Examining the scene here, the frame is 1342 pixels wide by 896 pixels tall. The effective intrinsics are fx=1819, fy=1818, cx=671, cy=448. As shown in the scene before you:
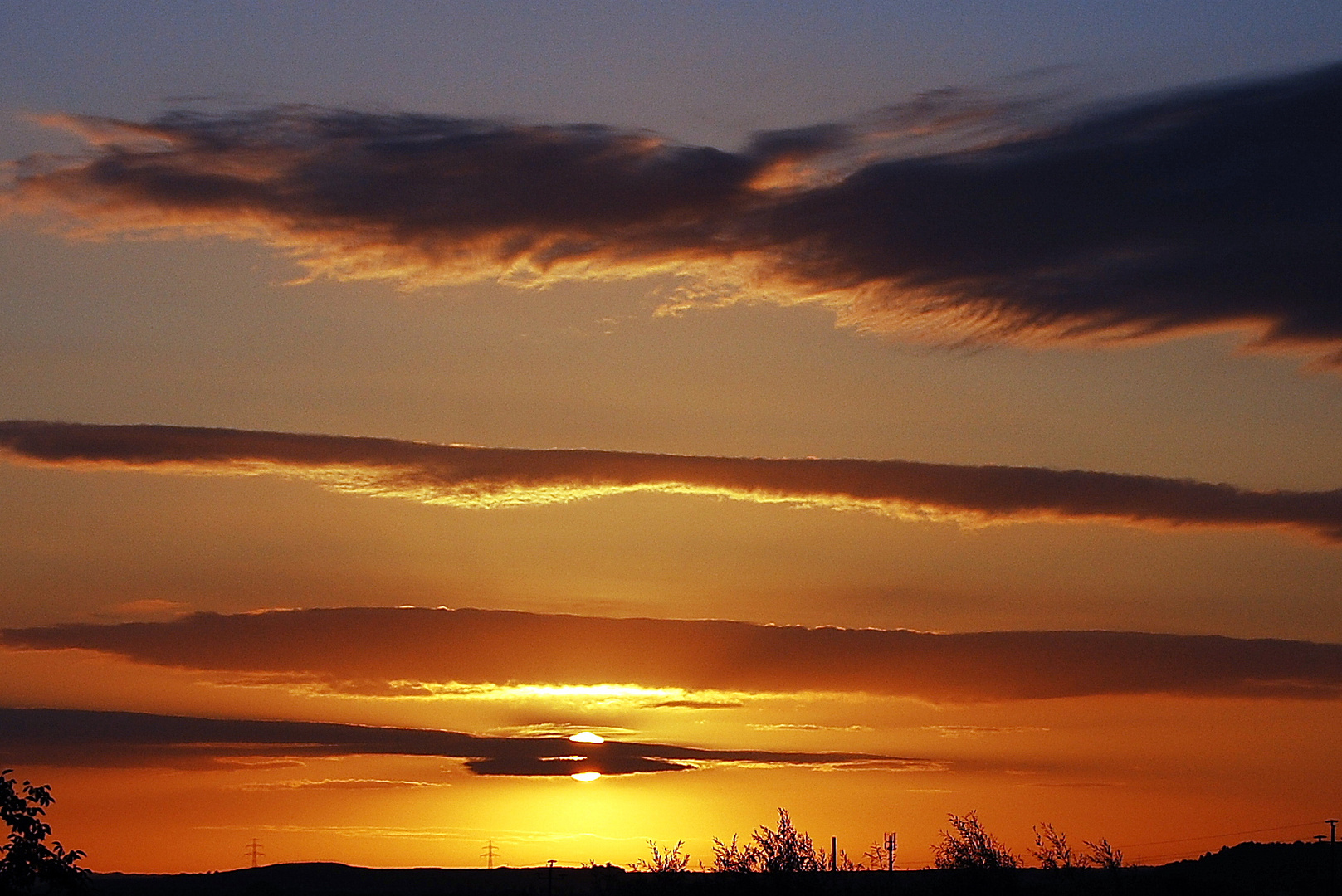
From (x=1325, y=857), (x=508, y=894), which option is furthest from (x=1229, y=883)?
(x=508, y=894)

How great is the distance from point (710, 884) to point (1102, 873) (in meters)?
28.3

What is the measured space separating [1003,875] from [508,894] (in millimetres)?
117685

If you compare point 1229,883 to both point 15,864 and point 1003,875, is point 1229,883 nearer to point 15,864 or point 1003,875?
point 1003,875

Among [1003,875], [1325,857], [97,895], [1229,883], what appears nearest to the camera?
[97,895]

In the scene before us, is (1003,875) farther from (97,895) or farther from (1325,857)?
(1325,857)

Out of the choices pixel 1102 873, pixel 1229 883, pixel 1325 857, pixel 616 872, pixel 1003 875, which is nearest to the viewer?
pixel 1003 875

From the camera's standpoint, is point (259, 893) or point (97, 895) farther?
point (259, 893)

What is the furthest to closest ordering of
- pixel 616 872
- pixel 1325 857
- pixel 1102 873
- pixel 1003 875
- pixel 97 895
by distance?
pixel 1325 857 < pixel 1102 873 < pixel 616 872 < pixel 1003 875 < pixel 97 895

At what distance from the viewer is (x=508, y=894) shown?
611 feet

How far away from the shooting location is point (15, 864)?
28688 mm

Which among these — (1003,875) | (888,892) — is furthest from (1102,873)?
(888,892)

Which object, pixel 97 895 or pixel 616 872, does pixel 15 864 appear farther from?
pixel 616 872

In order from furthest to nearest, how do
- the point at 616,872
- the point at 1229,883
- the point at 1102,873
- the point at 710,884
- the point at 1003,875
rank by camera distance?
the point at 1229,883 < the point at 1102,873 < the point at 616,872 < the point at 1003,875 < the point at 710,884

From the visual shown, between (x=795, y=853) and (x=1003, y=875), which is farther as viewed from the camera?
(x=1003, y=875)
